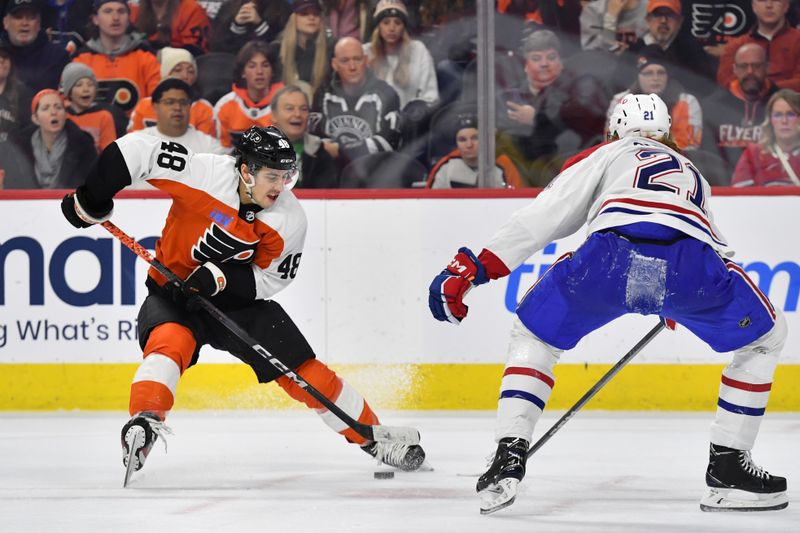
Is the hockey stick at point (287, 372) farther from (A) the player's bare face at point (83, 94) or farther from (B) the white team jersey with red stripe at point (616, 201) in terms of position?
(A) the player's bare face at point (83, 94)

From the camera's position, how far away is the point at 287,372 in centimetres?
338

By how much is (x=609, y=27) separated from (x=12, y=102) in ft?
8.15

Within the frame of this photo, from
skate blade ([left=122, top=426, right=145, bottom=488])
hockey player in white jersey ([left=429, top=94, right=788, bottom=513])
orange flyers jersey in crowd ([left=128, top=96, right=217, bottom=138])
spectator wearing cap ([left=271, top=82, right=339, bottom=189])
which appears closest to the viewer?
hockey player in white jersey ([left=429, top=94, right=788, bottom=513])

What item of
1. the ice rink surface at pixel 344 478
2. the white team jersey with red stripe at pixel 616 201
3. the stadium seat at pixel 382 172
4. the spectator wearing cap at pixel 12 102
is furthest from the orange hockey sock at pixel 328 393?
the spectator wearing cap at pixel 12 102

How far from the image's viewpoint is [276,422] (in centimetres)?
449

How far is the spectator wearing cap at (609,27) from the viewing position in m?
4.99

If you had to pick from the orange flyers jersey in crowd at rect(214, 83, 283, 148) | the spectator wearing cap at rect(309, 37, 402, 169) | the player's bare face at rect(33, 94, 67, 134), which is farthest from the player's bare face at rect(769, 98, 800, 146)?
the player's bare face at rect(33, 94, 67, 134)

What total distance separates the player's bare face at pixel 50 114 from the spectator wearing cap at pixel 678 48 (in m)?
2.37

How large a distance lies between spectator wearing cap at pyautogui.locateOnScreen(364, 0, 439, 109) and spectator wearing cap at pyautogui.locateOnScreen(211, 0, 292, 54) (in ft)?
1.28

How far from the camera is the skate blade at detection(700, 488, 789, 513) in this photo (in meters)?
2.82

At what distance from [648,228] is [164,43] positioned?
9.81 feet

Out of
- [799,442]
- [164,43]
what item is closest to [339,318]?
[164,43]

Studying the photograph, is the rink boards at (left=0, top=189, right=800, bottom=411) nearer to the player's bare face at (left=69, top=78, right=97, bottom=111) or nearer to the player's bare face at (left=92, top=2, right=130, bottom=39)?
the player's bare face at (left=69, top=78, right=97, bottom=111)

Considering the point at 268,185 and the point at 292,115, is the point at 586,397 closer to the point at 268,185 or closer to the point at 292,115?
the point at 268,185
